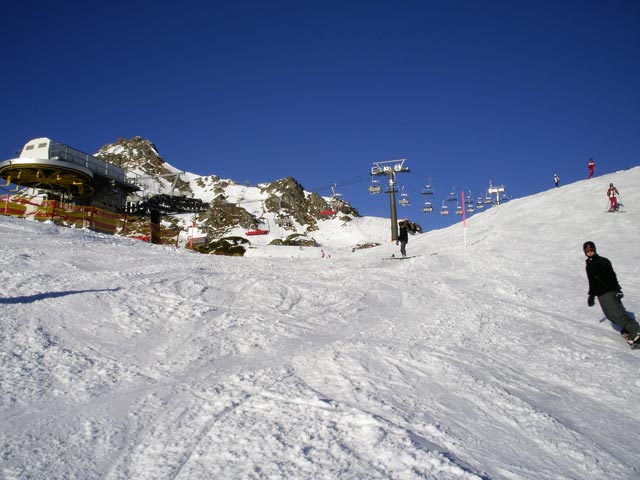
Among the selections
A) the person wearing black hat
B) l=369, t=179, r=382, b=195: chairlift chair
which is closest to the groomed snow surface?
the person wearing black hat

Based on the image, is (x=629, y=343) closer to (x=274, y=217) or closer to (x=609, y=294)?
(x=609, y=294)

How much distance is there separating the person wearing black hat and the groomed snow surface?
349mm

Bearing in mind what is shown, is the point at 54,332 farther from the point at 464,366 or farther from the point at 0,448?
the point at 464,366

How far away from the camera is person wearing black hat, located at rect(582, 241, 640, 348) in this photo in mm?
7477

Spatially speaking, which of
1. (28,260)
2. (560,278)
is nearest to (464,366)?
(560,278)

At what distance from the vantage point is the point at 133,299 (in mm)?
8281

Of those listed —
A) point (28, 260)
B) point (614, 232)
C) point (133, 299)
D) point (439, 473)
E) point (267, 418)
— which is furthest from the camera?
point (614, 232)

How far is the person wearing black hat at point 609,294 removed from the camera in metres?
7.48

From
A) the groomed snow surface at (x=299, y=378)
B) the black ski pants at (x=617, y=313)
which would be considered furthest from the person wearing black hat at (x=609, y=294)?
the groomed snow surface at (x=299, y=378)

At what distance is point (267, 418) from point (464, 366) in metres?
3.13

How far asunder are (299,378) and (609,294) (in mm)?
6122

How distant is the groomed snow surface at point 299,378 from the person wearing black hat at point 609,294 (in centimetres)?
35

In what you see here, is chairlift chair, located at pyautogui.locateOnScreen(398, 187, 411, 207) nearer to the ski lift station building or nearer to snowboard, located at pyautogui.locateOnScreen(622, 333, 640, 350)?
the ski lift station building

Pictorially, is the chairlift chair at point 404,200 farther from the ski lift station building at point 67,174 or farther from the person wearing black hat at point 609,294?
the person wearing black hat at point 609,294
